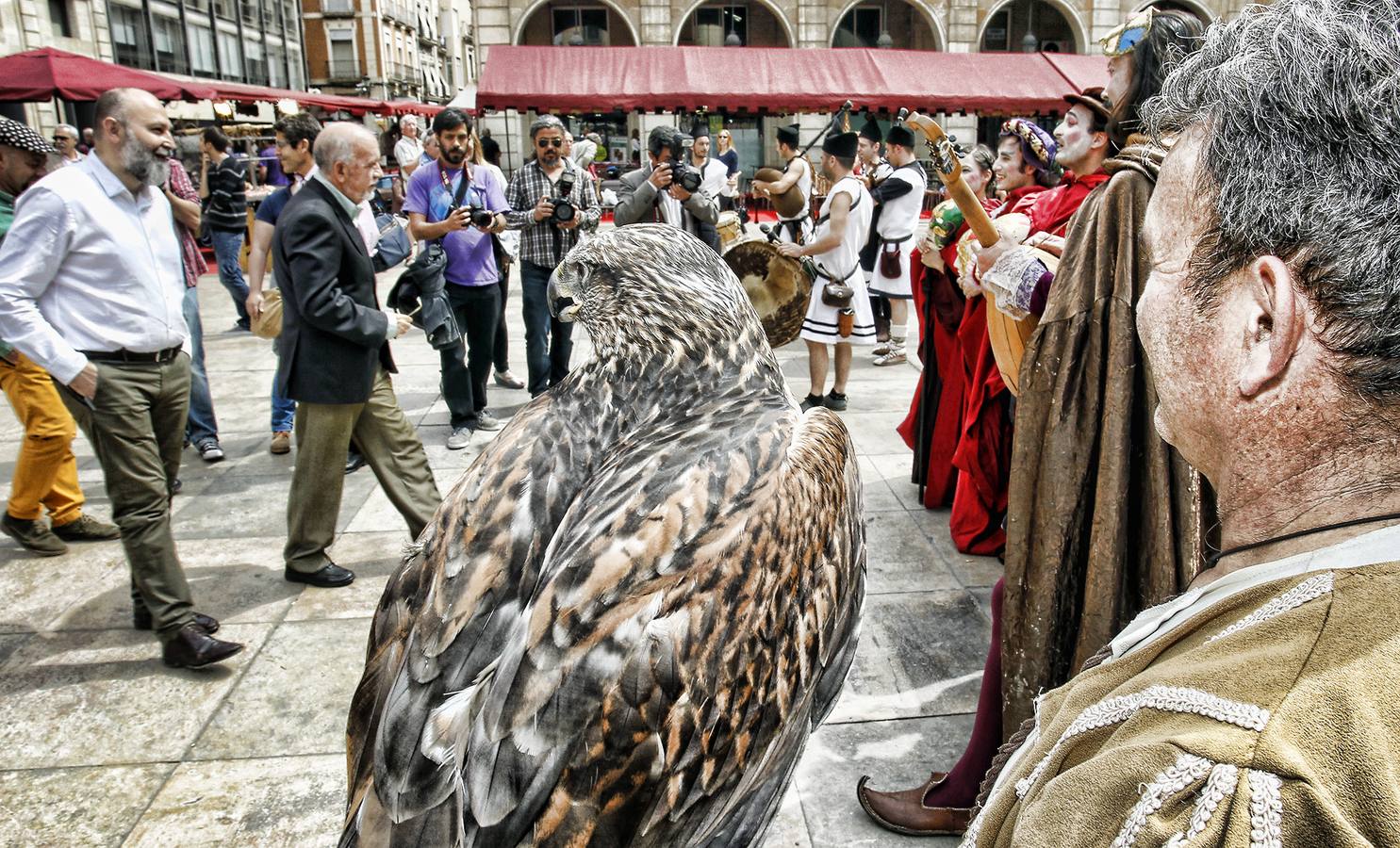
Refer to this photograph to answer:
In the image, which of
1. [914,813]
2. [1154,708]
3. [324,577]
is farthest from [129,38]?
[1154,708]

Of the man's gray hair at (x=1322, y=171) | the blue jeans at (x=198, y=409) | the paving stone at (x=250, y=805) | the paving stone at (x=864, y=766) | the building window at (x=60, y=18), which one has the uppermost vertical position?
the building window at (x=60, y=18)

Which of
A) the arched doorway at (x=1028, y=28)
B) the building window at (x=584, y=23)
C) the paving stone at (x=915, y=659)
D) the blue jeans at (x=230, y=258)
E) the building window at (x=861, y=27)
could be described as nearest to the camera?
the paving stone at (x=915, y=659)

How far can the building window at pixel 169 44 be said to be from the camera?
1368 inches

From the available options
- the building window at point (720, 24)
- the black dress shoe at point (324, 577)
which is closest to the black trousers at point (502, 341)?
the black dress shoe at point (324, 577)

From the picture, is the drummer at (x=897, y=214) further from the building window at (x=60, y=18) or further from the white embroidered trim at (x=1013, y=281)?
the building window at (x=60, y=18)

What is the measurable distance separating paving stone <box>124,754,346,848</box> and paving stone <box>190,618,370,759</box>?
9cm

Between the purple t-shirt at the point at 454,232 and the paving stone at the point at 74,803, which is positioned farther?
the purple t-shirt at the point at 454,232

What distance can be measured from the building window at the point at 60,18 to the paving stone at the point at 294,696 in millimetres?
32548

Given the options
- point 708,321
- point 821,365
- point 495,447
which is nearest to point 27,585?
point 495,447

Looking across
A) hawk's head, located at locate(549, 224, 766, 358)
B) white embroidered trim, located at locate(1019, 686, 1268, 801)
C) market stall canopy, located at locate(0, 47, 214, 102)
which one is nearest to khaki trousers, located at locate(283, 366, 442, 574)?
hawk's head, located at locate(549, 224, 766, 358)

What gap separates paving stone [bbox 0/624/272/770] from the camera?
10.7 ft

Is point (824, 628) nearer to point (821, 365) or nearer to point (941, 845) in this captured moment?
point (941, 845)

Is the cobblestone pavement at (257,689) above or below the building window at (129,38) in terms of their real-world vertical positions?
below

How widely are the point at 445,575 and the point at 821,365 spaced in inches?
226
